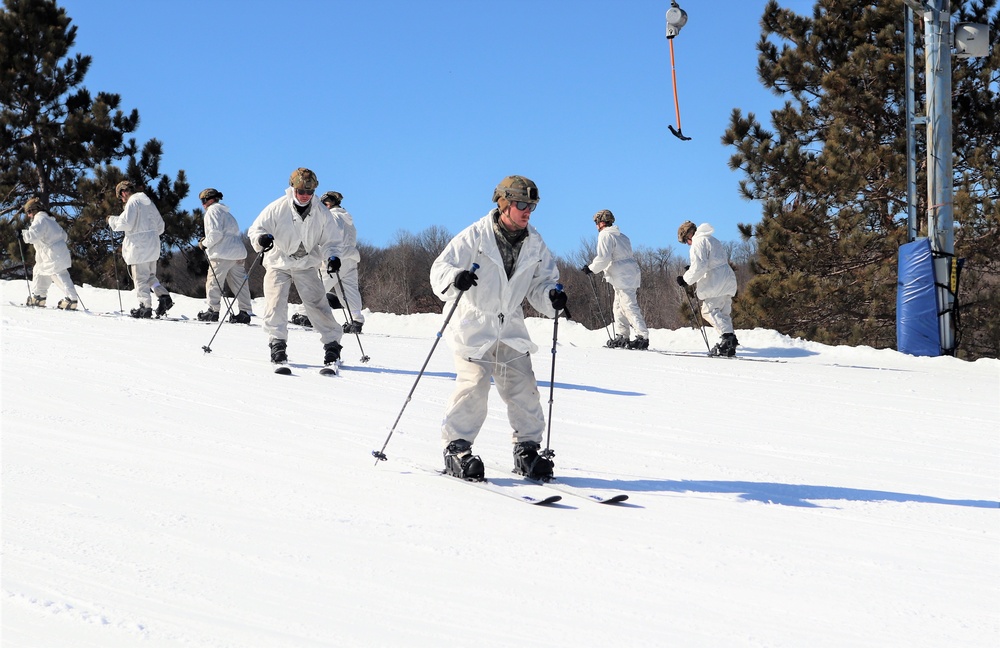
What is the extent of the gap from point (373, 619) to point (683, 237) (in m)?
11.7

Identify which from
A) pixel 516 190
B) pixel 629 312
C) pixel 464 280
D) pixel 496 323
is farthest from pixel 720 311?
pixel 464 280

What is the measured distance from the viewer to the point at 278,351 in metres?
9.95

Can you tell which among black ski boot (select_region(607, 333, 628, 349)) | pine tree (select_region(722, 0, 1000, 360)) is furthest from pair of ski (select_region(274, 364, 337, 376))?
pine tree (select_region(722, 0, 1000, 360))

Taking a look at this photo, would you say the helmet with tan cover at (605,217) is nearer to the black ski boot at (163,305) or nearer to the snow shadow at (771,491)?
the black ski boot at (163,305)

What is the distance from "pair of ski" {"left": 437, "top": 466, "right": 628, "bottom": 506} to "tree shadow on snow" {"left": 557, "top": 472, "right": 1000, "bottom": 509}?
0.22 meters

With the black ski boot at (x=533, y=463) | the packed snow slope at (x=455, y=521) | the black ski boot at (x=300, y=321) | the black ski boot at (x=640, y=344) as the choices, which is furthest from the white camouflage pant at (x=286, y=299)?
the black ski boot at (x=640, y=344)

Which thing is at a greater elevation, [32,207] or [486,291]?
[32,207]

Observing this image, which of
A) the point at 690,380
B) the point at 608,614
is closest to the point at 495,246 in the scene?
the point at 608,614

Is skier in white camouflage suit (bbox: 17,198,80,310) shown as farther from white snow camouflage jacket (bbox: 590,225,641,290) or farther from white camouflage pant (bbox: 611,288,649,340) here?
white camouflage pant (bbox: 611,288,649,340)

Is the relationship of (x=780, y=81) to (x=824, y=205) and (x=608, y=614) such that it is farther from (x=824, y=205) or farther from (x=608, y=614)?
(x=608, y=614)

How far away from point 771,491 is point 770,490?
27mm

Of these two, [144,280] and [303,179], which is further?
[144,280]

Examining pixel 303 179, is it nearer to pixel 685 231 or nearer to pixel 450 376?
pixel 450 376

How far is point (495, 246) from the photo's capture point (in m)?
5.65
